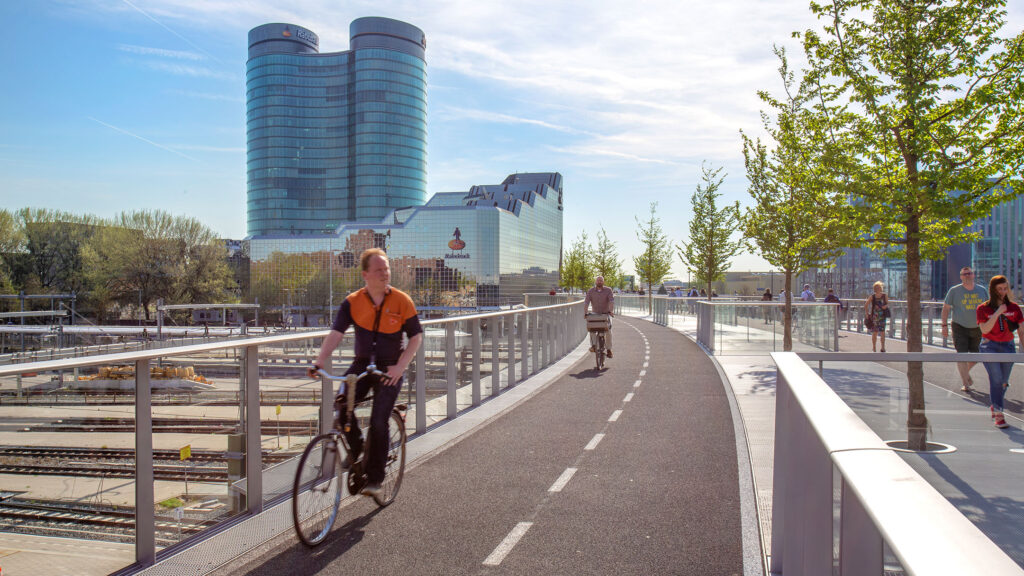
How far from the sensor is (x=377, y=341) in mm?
5324

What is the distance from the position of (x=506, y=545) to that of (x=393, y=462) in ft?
4.48

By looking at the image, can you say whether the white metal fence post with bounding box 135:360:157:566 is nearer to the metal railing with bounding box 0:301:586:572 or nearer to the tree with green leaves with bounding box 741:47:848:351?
the metal railing with bounding box 0:301:586:572

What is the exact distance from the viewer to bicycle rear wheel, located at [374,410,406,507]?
215 inches

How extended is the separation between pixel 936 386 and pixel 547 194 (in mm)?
154207

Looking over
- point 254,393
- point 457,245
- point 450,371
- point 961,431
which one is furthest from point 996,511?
point 457,245

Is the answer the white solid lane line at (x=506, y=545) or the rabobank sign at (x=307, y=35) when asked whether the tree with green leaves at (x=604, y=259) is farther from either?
the rabobank sign at (x=307, y=35)

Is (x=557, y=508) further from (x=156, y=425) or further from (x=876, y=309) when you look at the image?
(x=876, y=309)

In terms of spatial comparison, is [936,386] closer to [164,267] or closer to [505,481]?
[505,481]

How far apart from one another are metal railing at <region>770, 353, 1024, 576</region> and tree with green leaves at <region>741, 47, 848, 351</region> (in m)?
7.13

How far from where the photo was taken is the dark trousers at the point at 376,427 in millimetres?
5180

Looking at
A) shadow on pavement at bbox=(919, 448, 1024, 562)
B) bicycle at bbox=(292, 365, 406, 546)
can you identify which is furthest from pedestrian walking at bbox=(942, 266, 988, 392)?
bicycle at bbox=(292, 365, 406, 546)

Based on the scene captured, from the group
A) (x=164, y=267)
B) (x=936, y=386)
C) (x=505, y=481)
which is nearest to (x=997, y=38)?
(x=936, y=386)

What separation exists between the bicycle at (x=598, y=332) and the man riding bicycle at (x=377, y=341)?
32.2 feet

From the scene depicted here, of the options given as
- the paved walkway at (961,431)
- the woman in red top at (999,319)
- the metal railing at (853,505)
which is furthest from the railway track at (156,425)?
the woman in red top at (999,319)
